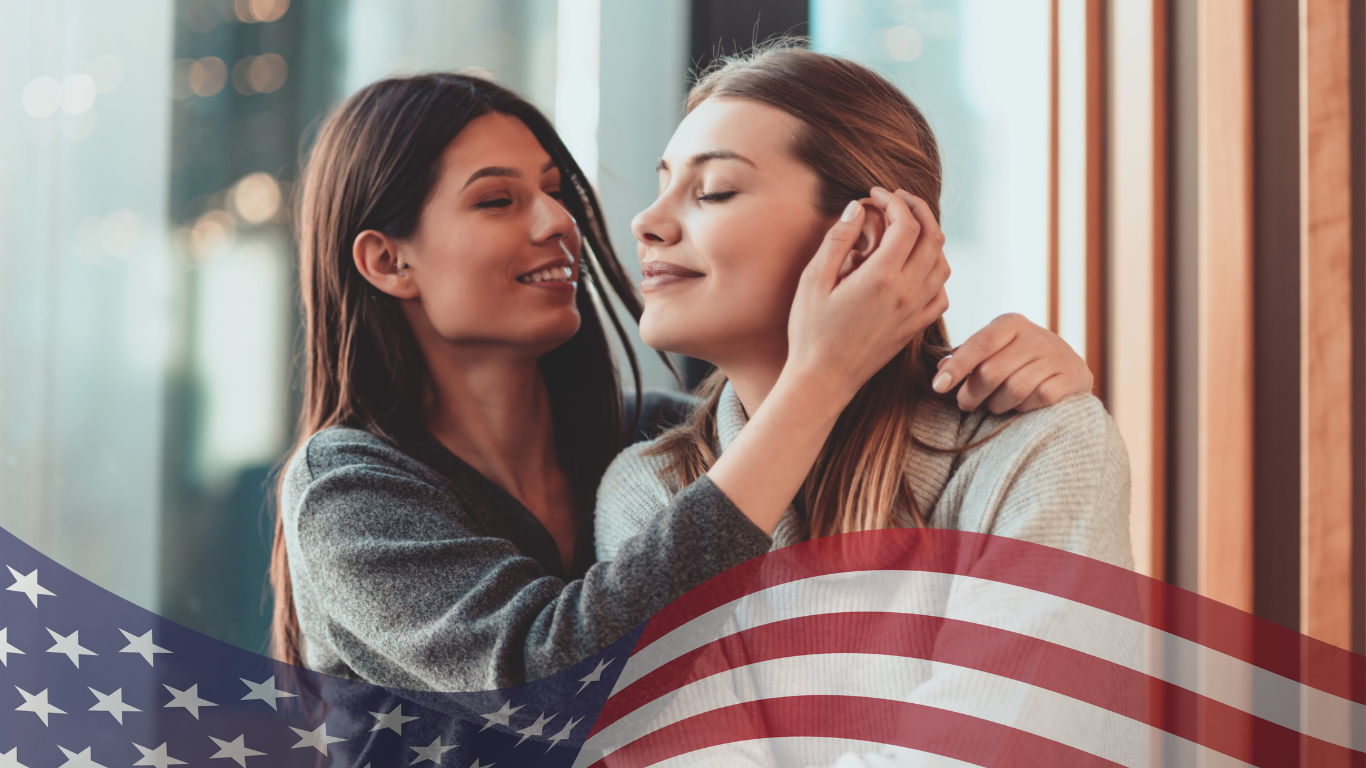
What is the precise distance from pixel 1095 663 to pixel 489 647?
0.53 m

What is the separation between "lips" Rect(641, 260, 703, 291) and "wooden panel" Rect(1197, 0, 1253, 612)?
57 cm

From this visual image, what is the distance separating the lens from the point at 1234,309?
1.03 meters

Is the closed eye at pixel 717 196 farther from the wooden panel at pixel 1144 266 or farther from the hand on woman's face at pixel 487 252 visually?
the wooden panel at pixel 1144 266

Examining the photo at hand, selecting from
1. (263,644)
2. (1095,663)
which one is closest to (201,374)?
(263,644)

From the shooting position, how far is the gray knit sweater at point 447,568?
0.82 meters

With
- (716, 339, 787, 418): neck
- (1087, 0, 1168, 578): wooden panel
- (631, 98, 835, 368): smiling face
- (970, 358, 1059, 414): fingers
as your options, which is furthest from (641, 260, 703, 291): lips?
(1087, 0, 1168, 578): wooden panel

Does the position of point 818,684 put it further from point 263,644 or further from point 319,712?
point 263,644

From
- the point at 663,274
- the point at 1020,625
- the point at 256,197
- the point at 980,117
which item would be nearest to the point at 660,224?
the point at 663,274

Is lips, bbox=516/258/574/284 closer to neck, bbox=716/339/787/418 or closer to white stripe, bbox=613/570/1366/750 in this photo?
neck, bbox=716/339/787/418

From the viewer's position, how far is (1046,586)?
0.81m

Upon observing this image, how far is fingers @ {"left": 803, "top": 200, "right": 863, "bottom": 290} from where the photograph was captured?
898 millimetres

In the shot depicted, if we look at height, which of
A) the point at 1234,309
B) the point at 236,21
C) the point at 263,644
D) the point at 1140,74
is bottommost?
the point at 263,644
